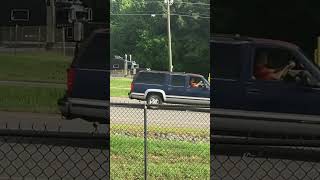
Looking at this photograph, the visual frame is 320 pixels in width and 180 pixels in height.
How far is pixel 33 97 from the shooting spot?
2535mm

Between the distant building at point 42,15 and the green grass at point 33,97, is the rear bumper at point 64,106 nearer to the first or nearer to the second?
the green grass at point 33,97

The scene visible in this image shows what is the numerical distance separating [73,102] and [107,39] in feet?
1.23

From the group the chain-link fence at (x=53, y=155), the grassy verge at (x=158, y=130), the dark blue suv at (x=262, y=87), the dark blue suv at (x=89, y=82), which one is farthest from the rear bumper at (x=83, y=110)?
the dark blue suv at (x=262, y=87)

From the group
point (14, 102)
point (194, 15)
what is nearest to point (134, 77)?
point (194, 15)

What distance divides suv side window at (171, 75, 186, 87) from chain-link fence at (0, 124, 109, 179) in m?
0.47

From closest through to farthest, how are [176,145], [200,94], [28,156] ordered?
[200,94]
[28,156]
[176,145]

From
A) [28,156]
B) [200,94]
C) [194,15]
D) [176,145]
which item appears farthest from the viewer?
[176,145]

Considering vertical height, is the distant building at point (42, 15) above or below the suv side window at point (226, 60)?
above

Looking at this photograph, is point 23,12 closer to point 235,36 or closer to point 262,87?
point 235,36

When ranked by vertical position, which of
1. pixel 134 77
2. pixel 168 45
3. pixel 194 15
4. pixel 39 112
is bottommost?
pixel 39 112

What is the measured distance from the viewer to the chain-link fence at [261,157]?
2.03 m

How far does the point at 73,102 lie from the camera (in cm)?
254

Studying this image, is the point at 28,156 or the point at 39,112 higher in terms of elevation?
the point at 39,112

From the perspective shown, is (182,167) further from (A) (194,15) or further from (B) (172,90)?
(A) (194,15)
